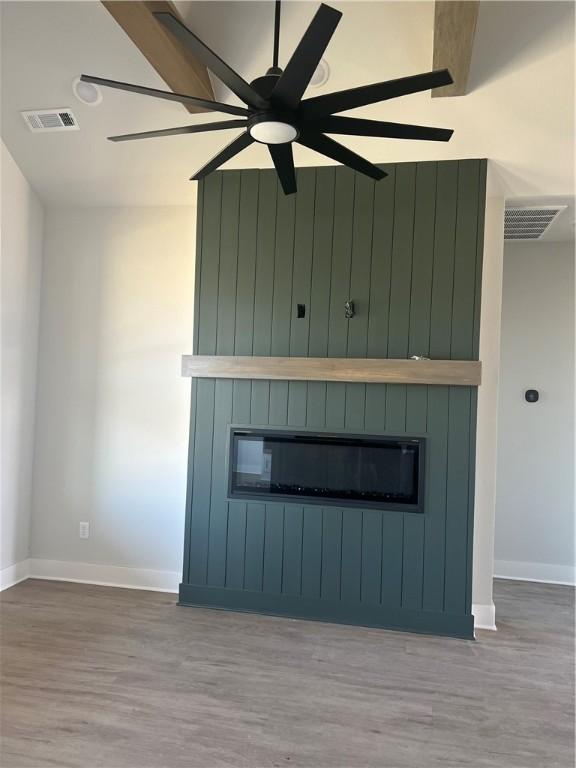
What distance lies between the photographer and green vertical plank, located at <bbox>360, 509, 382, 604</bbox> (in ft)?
10.9

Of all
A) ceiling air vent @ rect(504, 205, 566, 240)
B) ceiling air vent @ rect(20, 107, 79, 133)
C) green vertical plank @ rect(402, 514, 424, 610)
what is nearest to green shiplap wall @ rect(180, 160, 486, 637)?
green vertical plank @ rect(402, 514, 424, 610)

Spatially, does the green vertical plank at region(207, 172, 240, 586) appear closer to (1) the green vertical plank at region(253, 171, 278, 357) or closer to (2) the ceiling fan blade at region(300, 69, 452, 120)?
(1) the green vertical plank at region(253, 171, 278, 357)

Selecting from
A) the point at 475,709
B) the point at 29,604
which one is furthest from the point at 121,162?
the point at 475,709

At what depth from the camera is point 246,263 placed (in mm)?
3559

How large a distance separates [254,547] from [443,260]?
2.18m

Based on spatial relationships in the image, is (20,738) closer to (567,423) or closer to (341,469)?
(341,469)

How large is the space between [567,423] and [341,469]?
83.4 inches

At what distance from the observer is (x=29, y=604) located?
138 inches

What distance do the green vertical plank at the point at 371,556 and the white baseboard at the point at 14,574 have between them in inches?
96.9

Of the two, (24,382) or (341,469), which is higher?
(24,382)

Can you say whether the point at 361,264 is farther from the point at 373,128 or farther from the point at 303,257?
the point at 373,128

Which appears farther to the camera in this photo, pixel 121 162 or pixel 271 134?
pixel 121 162

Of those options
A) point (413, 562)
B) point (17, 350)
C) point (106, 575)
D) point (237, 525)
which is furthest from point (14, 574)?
point (413, 562)

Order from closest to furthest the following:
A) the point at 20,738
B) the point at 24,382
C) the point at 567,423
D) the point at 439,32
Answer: the point at 20,738 → the point at 439,32 → the point at 24,382 → the point at 567,423
